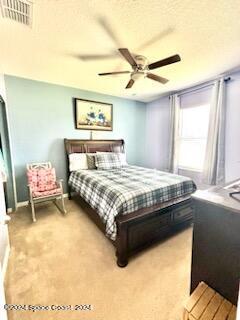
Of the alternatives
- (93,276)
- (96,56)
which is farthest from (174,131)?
(93,276)

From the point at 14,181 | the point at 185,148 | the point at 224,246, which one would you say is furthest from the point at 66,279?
the point at 185,148

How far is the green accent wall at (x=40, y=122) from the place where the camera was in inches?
114

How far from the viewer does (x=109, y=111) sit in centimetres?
396

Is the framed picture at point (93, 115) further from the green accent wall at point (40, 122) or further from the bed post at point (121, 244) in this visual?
the bed post at point (121, 244)

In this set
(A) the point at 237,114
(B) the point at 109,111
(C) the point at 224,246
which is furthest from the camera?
→ (B) the point at 109,111

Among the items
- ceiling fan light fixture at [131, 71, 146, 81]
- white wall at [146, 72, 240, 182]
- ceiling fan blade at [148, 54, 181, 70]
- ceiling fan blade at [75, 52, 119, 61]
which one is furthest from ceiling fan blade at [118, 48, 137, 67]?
white wall at [146, 72, 240, 182]

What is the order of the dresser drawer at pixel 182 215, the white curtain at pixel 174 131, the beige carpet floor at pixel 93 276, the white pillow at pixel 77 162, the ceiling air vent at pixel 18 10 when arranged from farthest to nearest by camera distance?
the white curtain at pixel 174 131 → the white pillow at pixel 77 162 → the dresser drawer at pixel 182 215 → the ceiling air vent at pixel 18 10 → the beige carpet floor at pixel 93 276

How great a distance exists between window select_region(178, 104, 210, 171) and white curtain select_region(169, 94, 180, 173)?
0.11 metres

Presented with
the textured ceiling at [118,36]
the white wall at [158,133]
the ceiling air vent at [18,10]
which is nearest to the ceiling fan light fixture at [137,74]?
the textured ceiling at [118,36]

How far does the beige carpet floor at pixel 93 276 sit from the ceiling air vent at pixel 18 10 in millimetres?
2483

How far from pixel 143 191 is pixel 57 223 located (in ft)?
5.07

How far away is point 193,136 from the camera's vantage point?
3518 millimetres

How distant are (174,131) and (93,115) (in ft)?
6.55

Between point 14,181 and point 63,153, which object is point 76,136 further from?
point 14,181
